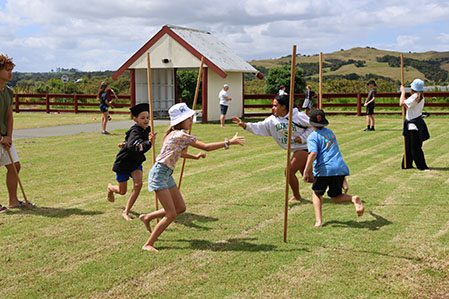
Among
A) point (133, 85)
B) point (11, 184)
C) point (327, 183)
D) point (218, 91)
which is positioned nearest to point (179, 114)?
point (327, 183)

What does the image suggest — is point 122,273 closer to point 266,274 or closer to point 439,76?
point 266,274

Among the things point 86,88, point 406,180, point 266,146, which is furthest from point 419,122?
point 86,88

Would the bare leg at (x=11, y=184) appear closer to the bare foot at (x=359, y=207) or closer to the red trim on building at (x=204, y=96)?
the bare foot at (x=359, y=207)

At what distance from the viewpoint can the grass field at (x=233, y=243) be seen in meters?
4.61

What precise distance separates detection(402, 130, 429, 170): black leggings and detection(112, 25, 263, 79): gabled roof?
13.3m

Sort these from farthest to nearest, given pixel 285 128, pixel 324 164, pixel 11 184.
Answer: pixel 11 184
pixel 285 128
pixel 324 164

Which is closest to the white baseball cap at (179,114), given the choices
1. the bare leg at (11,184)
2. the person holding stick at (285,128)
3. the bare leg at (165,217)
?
the bare leg at (165,217)

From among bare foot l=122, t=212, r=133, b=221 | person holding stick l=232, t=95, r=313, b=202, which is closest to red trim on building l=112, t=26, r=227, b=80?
person holding stick l=232, t=95, r=313, b=202

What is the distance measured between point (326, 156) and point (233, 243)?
165 cm

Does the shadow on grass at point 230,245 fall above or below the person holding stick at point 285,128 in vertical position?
below

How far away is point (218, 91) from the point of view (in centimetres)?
2506

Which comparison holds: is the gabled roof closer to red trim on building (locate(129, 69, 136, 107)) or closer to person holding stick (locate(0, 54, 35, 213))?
red trim on building (locate(129, 69, 136, 107))

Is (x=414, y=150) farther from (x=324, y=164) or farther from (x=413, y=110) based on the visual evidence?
(x=324, y=164)

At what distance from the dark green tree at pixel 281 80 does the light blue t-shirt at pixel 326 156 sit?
41.0 meters
